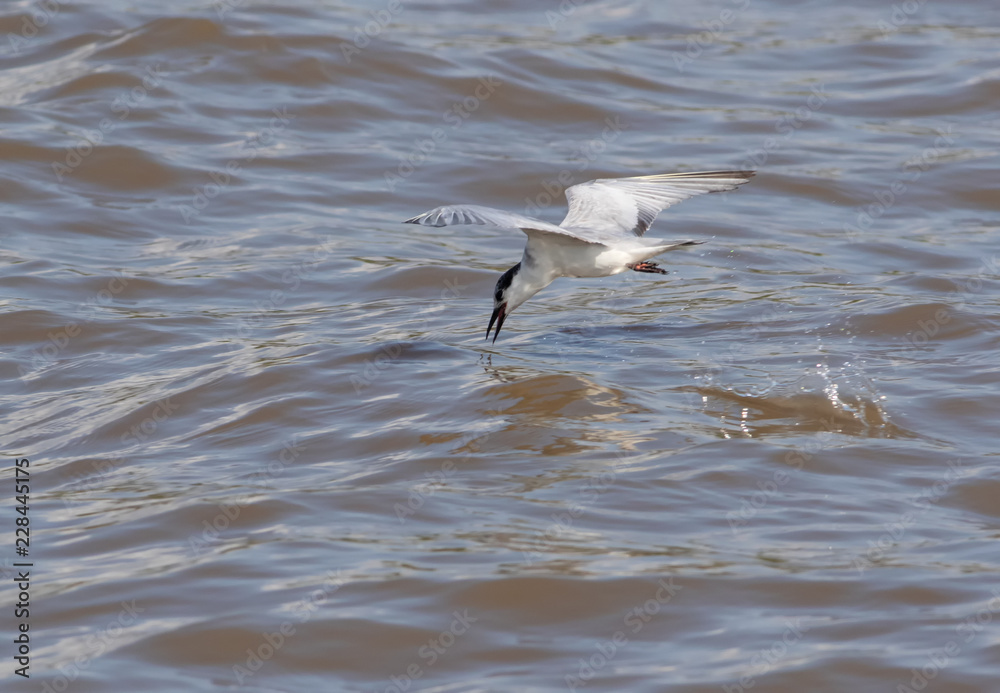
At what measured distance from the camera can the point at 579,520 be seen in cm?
561

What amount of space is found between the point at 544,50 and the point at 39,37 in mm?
5465

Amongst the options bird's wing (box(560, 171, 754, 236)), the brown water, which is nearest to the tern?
bird's wing (box(560, 171, 754, 236))

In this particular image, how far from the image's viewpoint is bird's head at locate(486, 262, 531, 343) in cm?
798

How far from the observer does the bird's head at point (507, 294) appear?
7977 millimetres

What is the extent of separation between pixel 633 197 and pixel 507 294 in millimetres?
1103

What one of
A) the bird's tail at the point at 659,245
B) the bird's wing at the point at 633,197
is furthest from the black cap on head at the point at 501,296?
the bird's tail at the point at 659,245

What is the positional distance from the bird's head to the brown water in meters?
0.27

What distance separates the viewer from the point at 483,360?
788cm

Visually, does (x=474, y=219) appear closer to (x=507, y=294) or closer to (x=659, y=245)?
(x=659, y=245)

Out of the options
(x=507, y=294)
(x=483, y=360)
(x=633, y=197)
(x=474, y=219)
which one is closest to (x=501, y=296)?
(x=507, y=294)

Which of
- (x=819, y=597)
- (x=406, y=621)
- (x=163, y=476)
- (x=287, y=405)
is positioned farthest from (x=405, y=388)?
(x=819, y=597)

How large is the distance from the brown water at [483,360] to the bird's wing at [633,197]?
0.79 meters

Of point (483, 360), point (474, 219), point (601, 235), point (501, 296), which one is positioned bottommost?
point (483, 360)

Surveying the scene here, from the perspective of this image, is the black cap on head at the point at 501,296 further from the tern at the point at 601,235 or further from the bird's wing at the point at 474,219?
the bird's wing at the point at 474,219
